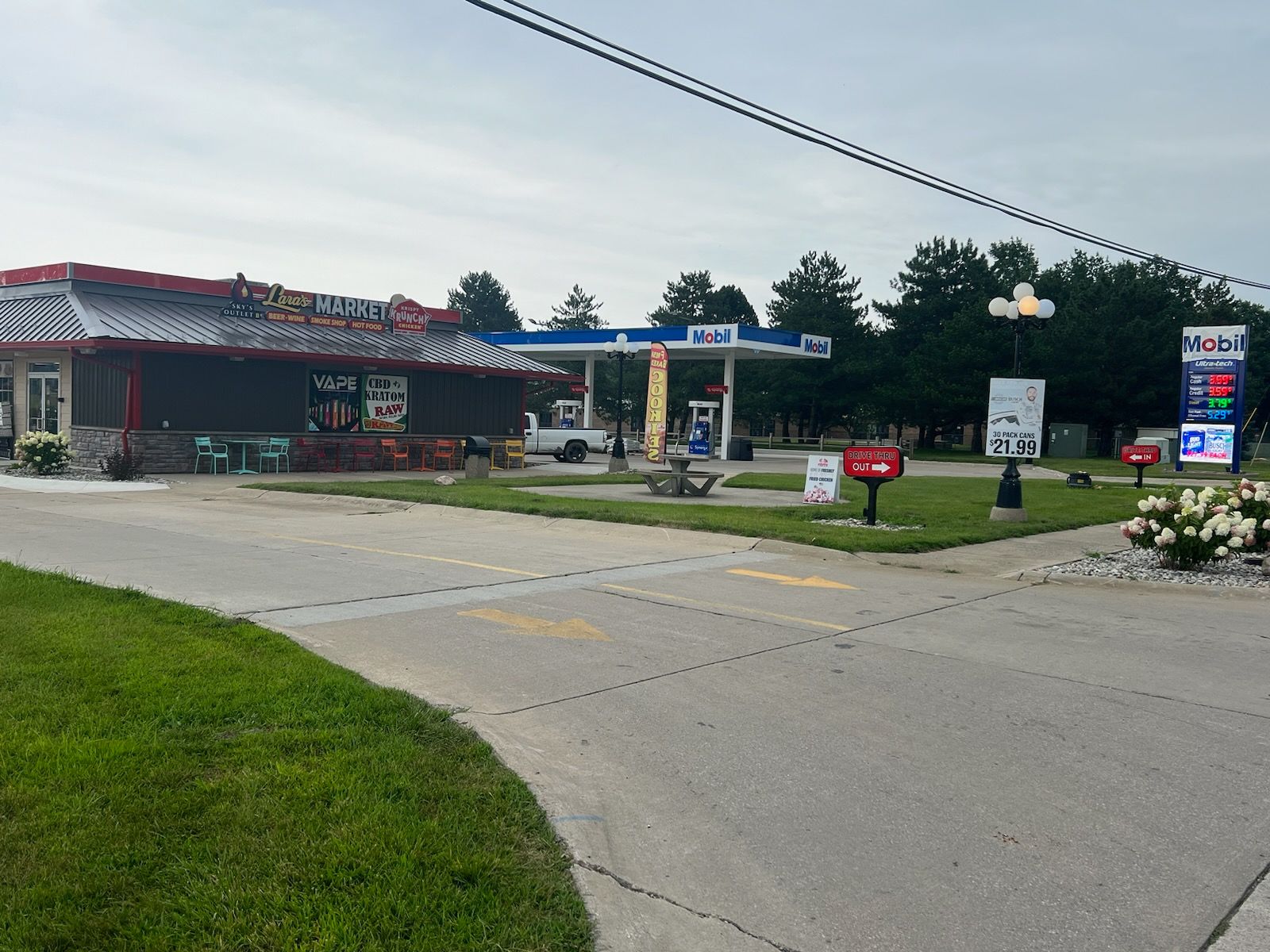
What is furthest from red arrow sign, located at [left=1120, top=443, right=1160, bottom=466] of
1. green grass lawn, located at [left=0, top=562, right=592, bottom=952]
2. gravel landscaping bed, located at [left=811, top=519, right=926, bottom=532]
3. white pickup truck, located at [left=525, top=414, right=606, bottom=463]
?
green grass lawn, located at [left=0, top=562, right=592, bottom=952]

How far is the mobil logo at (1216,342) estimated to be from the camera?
117ft

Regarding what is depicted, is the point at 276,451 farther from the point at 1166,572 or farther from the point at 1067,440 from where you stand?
the point at 1067,440

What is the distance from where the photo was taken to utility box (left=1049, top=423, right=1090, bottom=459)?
53000mm

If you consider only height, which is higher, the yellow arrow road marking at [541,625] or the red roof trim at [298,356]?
the red roof trim at [298,356]

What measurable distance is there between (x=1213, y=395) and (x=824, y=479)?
23.3 meters

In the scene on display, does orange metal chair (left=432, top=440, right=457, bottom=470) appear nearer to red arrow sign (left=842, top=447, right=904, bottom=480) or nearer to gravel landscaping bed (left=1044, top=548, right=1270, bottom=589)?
red arrow sign (left=842, top=447, right=904, bottom=480)

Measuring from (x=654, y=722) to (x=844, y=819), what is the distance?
156 cm

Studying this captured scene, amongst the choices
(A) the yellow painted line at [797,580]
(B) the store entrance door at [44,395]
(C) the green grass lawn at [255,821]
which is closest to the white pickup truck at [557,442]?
(B) the store entrance door at [44,395]

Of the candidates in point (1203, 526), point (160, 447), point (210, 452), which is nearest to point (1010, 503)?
point (1203, 526)

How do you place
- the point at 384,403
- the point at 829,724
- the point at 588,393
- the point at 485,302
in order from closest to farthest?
the point at 829,724 < the point at 384,403 < the point at 588,393 < the point at 485,302

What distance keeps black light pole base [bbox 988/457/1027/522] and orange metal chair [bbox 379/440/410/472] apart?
17401mm

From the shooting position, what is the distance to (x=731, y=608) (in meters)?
9.57

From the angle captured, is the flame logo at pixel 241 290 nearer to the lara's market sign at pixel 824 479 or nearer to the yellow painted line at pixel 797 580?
the lara's market sign at pixel 824 479

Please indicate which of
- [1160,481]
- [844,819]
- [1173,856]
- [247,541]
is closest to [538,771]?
[844,819]
